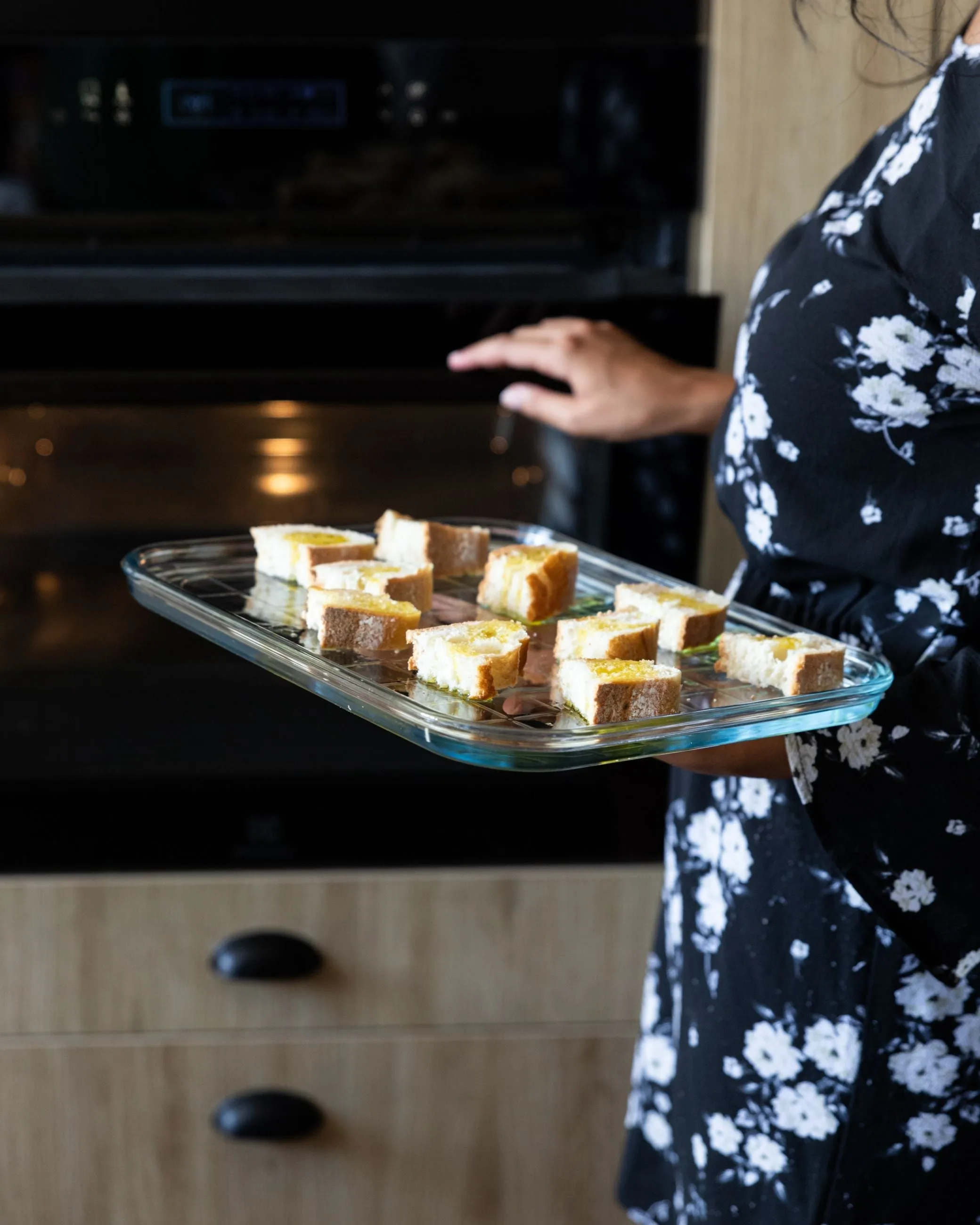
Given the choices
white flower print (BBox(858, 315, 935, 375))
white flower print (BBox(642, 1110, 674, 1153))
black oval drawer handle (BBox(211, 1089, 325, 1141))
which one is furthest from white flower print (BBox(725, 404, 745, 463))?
black oval drawer handle (BBox(211, 1089, 325, 1141))

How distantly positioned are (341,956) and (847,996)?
552 mm

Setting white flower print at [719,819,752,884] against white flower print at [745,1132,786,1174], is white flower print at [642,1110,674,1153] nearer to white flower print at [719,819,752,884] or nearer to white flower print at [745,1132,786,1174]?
white flower print at [745,1132,786,1174]

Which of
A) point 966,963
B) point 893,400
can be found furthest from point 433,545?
point 966,963

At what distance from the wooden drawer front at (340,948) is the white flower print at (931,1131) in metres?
0.44

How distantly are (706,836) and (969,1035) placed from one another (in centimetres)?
21

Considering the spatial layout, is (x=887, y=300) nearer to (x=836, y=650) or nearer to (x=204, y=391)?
(x=836, y=650)

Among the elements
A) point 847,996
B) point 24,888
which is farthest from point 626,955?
point 24,888

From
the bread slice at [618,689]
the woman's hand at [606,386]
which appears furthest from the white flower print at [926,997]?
the woman's hand at [606,386]

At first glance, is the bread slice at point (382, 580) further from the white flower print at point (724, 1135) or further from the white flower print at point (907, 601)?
the white flower print at point (724, 1135)

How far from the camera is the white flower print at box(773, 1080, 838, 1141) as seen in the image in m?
0.88

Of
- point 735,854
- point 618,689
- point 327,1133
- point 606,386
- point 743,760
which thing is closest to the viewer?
point 618,689

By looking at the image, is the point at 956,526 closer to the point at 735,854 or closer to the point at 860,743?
the point at 860,743

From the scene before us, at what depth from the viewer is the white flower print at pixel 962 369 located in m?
0.70

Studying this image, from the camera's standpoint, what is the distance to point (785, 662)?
2.11 feet
